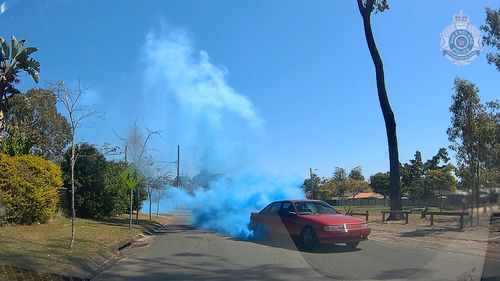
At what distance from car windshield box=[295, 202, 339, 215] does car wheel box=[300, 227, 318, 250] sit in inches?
35.2

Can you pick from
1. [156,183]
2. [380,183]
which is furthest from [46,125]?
[380,183]

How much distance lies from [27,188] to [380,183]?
3386 inches

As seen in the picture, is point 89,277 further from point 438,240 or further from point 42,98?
point 42,98

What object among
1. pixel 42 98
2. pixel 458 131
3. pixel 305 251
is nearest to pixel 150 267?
pixel 305 251

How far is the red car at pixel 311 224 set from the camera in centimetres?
1399

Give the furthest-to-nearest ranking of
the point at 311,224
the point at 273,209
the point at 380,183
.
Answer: the point at 380,183
the point at 273,209
the point at 311,224

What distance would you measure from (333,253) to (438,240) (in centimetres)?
438

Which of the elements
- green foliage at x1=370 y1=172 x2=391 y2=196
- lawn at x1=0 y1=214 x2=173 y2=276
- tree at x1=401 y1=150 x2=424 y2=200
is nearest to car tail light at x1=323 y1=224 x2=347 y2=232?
lawn at x1=0 y1=214 x2=173 y2=276

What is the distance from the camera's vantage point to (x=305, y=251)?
1406 centimetres

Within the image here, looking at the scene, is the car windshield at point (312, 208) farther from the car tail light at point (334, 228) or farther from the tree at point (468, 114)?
the tree at point (468, 114)

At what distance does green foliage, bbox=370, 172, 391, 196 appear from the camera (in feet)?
316

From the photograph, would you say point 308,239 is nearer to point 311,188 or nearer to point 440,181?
point 311,188

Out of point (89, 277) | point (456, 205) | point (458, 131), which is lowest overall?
point (89, 277)

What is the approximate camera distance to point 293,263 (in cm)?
1181
